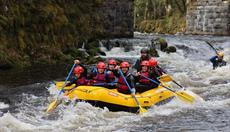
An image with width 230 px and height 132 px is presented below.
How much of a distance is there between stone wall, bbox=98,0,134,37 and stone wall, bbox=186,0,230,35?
7633 mm

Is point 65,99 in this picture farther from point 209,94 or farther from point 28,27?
point 28,27

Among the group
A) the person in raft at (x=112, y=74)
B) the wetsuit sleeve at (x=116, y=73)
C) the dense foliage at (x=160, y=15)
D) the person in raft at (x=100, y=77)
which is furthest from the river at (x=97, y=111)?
the dense foliage at (x=160, y=15)

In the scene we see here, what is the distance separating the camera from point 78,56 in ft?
65.1

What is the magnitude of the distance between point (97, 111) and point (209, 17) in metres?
25.2

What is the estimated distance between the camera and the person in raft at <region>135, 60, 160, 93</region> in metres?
11.5

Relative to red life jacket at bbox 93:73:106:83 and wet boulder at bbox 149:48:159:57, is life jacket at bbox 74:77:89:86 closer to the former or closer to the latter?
red life jacket at bbox 93:73:106:83

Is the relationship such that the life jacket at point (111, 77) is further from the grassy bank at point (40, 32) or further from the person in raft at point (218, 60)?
the person in raft at point (218, 60)

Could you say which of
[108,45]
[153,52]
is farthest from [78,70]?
[108,45]

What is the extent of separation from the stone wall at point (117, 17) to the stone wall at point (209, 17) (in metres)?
7.63

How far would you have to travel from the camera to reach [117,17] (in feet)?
91.1

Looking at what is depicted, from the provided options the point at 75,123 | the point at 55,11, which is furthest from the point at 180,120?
the point at 55,11

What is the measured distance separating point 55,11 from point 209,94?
31.4ft

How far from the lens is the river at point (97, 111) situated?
361 inches

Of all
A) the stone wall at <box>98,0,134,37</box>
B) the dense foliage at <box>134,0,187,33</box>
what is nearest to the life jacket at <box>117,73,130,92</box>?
the stone wall at <box>98,0,134,37</box>
